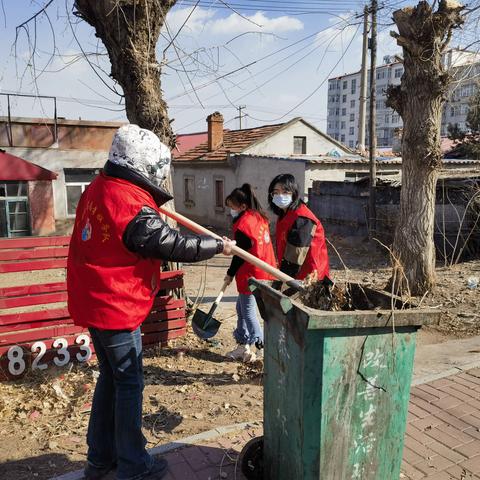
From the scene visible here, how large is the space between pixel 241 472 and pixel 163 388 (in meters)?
1.52

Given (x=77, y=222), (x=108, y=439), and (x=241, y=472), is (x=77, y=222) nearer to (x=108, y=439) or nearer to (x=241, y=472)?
(x=108, y=439)

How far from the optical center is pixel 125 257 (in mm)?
2326

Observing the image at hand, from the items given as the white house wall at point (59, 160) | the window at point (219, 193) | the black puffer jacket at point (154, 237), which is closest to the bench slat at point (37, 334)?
the black puffer jacket at point (154, 237)

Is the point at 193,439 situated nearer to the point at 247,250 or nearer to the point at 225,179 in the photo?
the point at 247,250

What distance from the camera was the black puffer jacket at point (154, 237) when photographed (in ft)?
7.36

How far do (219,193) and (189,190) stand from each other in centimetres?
299

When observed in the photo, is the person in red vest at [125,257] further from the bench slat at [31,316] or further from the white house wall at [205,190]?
the white house wall at [205,190]

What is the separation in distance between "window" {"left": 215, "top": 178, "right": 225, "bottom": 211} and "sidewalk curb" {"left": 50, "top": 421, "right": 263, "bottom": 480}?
18.9m

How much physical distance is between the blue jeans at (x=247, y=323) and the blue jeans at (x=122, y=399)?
7.02ft

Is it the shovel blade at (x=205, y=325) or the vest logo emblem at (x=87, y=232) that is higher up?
the vest logo emblem at (x=87, y=232)

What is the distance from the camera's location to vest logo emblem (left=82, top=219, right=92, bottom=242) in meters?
2.34

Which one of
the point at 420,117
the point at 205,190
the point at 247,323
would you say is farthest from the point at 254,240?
the point at 205,190

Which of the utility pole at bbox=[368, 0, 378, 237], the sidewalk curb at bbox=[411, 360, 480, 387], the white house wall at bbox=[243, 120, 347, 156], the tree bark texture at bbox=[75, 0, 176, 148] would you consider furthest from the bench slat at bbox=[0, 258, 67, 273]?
the white house wall at bbox=[243, 120, 347, 156]

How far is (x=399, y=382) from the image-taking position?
214 centimetres
